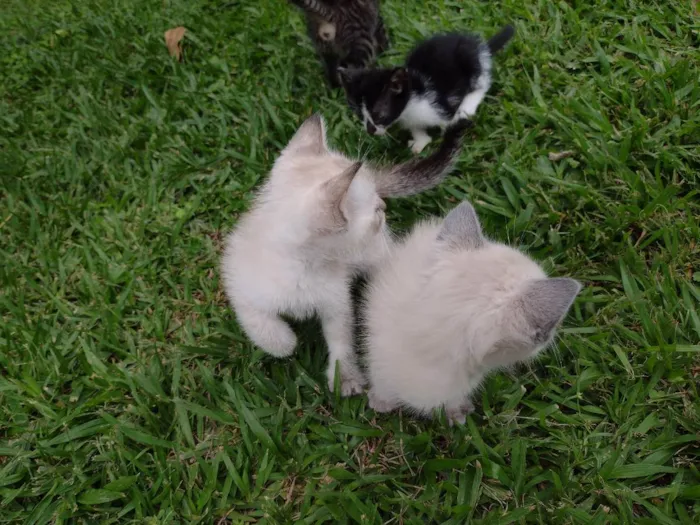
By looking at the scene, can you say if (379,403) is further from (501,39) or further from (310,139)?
(501,39)

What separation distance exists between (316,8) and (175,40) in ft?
3.94

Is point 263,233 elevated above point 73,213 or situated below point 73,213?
above

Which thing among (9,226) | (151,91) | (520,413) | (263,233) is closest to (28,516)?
(263,233)

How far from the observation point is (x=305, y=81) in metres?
3.71

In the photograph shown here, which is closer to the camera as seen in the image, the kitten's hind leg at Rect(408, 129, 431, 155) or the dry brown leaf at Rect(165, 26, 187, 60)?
the kitten's hind leg at Rect(408, 129, 431, 155)

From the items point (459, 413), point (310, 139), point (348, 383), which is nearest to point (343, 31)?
point (310, 139)

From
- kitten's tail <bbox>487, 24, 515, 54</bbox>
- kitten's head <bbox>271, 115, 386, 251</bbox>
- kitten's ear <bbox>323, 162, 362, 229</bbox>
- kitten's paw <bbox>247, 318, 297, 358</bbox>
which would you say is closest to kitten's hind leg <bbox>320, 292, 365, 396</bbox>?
kitten's paw <bbox>247, 318, 297, 358</bbox>

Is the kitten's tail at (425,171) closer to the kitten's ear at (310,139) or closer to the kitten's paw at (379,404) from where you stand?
the kitten's ear at (310,139)

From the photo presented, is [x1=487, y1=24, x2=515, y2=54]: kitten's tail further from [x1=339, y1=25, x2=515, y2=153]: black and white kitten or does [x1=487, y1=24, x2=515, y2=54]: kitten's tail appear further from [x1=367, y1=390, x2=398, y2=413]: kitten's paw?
[x1=367, y1=390, x2=398, y2=413]: kitten's paw

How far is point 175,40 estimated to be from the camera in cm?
402

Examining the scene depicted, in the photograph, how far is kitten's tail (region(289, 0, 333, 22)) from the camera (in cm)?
366

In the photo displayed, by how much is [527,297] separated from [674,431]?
3.60ft

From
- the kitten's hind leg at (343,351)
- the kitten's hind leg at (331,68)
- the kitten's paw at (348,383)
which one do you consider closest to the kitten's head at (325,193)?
the kitten's hind leg at (343,351)

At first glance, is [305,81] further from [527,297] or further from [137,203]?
[527,297]
